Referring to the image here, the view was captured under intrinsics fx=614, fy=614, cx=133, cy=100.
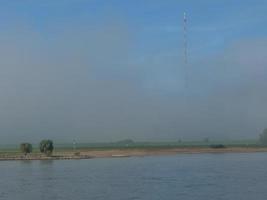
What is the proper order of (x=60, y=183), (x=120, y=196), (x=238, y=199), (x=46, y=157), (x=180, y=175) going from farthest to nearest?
1. (x=46, y=157)
2. (x=180, y=175)
3. (x=60, y=183)
4. (x=120, y=196)
5. (x=238, y=199)

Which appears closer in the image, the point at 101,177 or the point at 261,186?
the point at 261,186

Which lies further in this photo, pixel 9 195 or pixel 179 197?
pixel 9 195

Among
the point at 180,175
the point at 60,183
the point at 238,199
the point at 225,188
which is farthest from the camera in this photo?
the point at 180,175

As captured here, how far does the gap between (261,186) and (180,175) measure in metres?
24.4

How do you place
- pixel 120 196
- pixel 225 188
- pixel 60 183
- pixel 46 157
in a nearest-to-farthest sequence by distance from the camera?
pixel 120 196 → pixel 225 188 → pixel 60 183 → pixel 46 157

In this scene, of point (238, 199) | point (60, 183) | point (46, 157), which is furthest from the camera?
point (46, 157)

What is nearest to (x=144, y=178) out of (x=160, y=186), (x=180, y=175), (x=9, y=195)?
(x=180, y=175)

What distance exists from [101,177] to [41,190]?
23709mm

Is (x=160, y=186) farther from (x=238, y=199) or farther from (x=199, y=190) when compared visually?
(x=238, y=199)

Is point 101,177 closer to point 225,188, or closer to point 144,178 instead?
point 144,178

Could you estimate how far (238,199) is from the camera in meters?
64.3

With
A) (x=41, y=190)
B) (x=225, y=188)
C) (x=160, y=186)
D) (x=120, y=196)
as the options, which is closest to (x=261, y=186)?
(x=225, y=188)

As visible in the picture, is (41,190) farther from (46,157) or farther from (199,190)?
(46,157)

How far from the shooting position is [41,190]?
7931 cm
